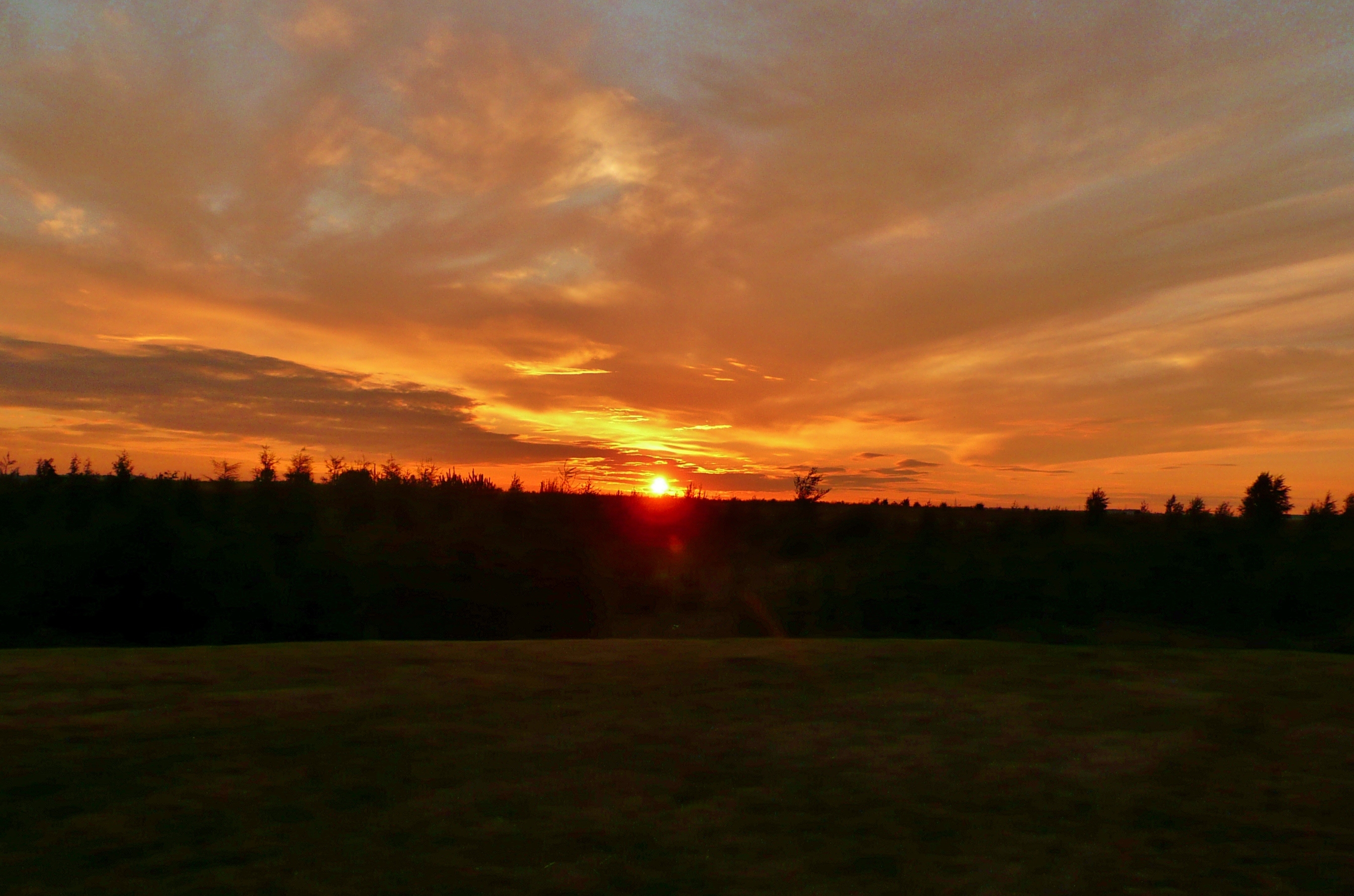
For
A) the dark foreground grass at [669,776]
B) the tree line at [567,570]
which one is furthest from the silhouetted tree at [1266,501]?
the dark foreground grass at [669,776]

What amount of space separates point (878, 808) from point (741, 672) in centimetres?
208

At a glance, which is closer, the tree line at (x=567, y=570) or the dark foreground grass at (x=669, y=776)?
the dark foreground grass at (x=669, y=776)

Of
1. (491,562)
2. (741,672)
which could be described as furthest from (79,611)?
(741,672)

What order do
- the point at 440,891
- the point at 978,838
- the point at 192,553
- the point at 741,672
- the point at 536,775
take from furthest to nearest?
the point at 192,553
the point at 741,672
the point at 536,775
the point at 978,838
the point at 440,891

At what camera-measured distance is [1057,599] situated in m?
23.0

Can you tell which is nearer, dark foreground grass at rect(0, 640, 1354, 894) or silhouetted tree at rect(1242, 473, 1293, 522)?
dark foreground grass at rect(0, 640, 1354, 894)

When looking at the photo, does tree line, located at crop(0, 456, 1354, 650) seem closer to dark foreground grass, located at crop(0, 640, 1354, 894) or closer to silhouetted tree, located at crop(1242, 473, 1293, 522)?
silhouetted tree, located at crop(1242, 473, 1293, 522)

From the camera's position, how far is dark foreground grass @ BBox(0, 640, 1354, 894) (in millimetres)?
2754

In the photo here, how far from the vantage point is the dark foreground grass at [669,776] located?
2.75 m

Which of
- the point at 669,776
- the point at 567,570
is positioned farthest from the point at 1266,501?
the point at 669,776

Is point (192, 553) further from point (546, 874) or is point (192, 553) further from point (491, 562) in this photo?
point (546, 874)

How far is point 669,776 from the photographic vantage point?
3562 millimetres

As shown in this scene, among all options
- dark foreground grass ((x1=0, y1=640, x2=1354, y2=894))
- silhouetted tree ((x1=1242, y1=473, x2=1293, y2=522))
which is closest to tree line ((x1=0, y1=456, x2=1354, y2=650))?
silhouetted tree ((x1=1242, y1=473, x2=1293, y2=522))

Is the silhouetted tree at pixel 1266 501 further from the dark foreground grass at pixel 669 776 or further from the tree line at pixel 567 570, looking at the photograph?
the dark foreground grass at pixel 669 776
